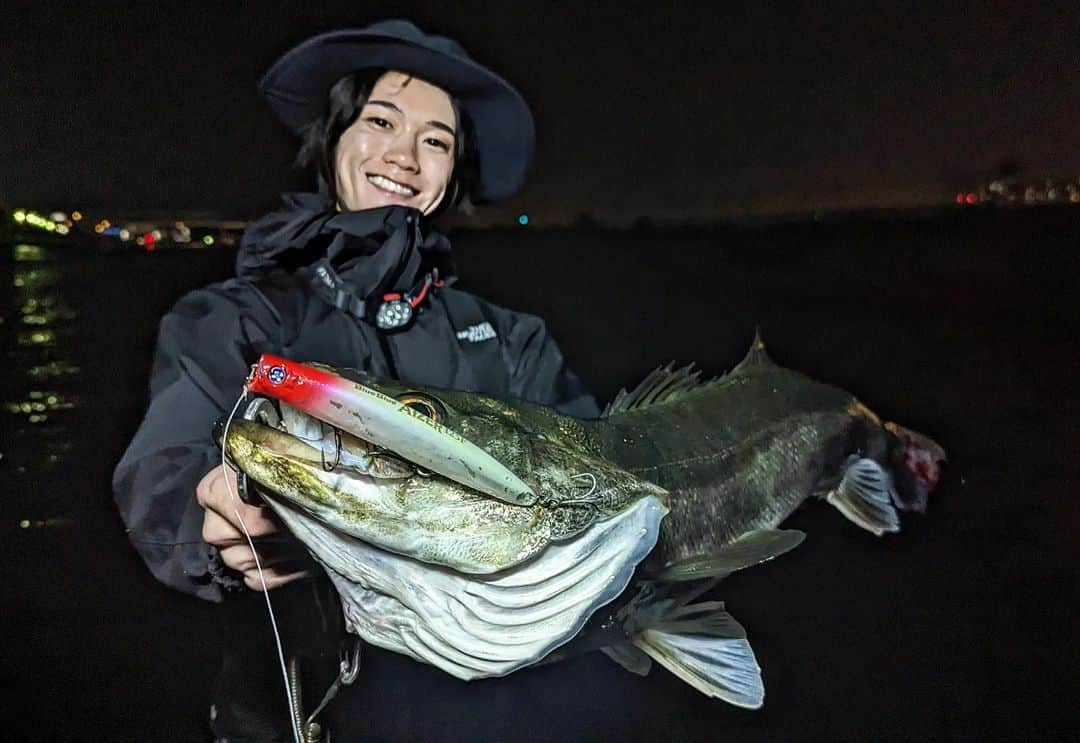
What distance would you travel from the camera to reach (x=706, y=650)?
712mm

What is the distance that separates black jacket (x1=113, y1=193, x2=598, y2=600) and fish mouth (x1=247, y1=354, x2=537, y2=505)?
0.19 metres

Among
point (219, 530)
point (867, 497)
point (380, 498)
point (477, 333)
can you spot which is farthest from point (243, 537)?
point (867, 497)

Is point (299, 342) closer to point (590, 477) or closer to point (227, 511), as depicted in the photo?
point (227, 511)

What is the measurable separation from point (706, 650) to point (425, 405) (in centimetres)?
43

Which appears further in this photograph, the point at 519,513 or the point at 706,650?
the point at 706,650

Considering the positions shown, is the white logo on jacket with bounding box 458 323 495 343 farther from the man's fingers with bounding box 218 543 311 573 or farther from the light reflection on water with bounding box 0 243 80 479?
the light reflection on water with bounding box 0 243 80 479

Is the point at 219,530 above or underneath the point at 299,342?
underneath

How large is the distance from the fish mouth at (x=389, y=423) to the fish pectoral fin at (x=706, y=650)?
A: 0.99 ft

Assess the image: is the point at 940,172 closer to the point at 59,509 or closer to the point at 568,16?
the point at 568,16

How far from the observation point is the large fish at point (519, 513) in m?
A: 0.44

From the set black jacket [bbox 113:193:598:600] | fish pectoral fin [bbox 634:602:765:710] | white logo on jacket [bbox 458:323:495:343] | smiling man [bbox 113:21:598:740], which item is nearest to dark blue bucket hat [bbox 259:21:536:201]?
smiling man [bbox 113:21:598:740]

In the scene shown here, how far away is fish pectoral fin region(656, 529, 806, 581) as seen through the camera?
0.67 m

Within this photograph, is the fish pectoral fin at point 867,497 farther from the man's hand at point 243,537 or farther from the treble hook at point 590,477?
the man's hand at point 243,537

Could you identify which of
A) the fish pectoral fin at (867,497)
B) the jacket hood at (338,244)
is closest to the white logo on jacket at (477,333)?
the jacket hood at (338,244)
